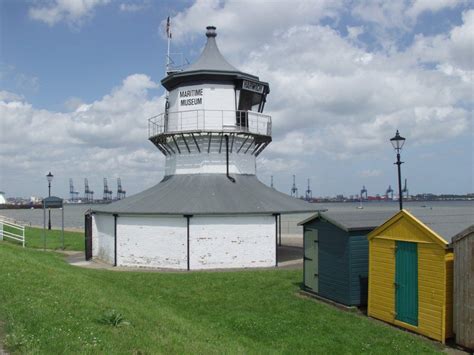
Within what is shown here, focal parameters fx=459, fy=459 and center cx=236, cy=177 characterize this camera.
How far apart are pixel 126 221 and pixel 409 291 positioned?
14.2 meters

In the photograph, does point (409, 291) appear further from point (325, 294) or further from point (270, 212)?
point (270, 212)

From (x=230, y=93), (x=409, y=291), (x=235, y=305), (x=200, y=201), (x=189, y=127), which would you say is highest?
(x=230, y=93)

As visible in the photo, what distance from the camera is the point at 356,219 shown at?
13.8 meters

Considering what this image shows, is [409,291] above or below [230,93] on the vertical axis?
below

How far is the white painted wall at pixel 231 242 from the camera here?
20516mm

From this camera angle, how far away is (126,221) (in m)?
21.8

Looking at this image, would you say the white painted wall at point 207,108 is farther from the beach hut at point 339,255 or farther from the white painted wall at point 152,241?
the beach hut at point 339,255

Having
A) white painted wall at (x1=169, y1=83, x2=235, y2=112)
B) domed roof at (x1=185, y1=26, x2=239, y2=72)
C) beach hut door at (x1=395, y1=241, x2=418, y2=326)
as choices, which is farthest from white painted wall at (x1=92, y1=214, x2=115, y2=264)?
beach hut door at (x1=395, y1=241, x2=418, y2=326)

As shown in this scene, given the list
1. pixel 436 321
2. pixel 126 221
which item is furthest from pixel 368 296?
pixel 126 221

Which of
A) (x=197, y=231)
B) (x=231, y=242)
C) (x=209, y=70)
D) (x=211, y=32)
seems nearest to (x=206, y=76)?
(x=209, y=70)

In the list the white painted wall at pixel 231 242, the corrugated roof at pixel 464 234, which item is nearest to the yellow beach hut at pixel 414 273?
the corrugated roof at pixel 464 234

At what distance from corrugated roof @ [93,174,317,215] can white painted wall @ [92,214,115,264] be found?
0.58 meters

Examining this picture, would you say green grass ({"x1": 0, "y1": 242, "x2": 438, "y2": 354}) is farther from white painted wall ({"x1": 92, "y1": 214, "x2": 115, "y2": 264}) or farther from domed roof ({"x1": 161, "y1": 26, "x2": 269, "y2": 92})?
domed roof ({"x1": 161, "y1": 26, "x2": 269, "y2": 92})

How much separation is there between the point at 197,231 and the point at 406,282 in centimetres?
1100
